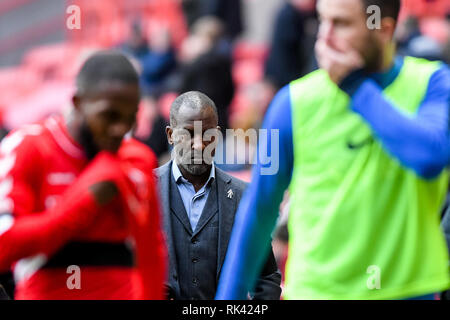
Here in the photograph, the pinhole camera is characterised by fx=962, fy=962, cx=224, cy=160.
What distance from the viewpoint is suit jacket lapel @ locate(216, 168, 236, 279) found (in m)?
4.14

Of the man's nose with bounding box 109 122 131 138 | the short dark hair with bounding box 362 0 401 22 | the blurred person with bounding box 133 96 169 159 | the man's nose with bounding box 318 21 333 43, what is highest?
the short dark hair with bounding box 362 0 401 22

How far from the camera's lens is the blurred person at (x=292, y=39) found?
11.1m

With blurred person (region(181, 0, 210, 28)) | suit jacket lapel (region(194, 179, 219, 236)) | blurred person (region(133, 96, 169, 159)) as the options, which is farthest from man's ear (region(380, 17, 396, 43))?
blurred person (region(181, 0, 210, 28))

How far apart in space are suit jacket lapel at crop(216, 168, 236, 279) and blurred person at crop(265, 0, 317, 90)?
6812 mm

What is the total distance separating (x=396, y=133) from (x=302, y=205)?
1.34 ft

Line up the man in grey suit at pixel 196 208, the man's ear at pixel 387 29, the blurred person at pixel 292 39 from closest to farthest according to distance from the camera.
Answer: the man's ear at pixel 387 29 < the man in grey suit at pixel 196 208 < the blurred person at pixel 292 39

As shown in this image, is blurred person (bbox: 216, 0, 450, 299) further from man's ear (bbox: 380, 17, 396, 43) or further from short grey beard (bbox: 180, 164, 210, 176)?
short grey beard (bbox: 180, 164, 210, 176)

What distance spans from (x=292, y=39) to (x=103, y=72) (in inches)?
322

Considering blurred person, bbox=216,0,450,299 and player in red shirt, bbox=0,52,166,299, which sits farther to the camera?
player in red shirt, bbox=0,52,166,299

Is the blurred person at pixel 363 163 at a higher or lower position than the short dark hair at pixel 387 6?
lower

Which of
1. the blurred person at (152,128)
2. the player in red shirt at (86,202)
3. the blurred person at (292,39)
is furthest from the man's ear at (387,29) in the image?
the blurred person at (292,39)

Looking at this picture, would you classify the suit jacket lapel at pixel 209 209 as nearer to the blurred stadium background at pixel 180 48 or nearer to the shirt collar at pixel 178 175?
the shirt collar at pixel 178 175

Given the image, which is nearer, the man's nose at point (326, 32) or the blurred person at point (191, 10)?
the man's nose at point (326, 32)

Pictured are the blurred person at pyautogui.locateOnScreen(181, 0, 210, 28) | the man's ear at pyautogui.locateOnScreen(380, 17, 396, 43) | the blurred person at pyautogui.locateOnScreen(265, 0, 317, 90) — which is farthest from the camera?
the blurred person at pyautogui.locateOnScreen(181, 0, 210, 28)
